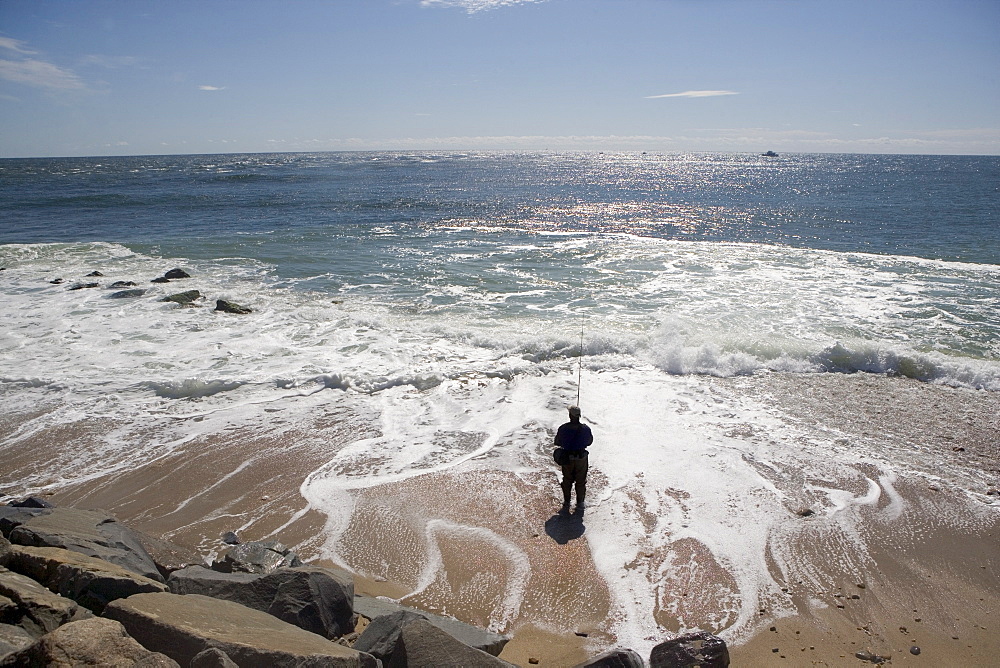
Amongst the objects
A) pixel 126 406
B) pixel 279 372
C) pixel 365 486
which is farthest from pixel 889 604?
pixel 126 406

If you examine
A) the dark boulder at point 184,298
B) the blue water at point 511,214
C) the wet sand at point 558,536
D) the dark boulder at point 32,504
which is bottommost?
the wet sand at point 558,536

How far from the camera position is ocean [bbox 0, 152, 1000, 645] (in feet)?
23.0

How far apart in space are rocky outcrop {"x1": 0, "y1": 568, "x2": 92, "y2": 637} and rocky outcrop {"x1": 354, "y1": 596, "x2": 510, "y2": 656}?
1.88 m

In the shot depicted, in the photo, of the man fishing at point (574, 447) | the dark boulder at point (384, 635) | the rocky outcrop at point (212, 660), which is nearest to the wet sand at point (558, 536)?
the man fishing at point (574, 447)

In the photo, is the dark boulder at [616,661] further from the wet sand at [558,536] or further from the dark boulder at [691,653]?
the wet sand at [558,536]

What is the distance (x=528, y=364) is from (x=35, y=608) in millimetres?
8884

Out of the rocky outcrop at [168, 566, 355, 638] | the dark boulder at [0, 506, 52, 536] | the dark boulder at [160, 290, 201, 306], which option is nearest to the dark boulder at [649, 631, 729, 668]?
the rocky outcrop at [168, 566, 355, 638]

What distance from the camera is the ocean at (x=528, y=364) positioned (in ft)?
23.0

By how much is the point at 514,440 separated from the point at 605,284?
11150mm

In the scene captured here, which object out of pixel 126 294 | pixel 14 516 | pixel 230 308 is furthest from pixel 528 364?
pixel 126 294

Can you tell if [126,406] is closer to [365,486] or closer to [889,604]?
[365,486]

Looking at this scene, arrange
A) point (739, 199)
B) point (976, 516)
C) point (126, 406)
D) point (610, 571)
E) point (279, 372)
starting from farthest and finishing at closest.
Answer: point (739, 199) → point (279, 372) → point (126, 406) → point (976, 516) → point (610, 571)

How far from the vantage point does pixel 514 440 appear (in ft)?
29.2

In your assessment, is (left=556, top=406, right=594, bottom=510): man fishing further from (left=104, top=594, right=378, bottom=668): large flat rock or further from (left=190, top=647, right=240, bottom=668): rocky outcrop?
(left=190, top=647, right=240, bottom=668): rocky outcrop
